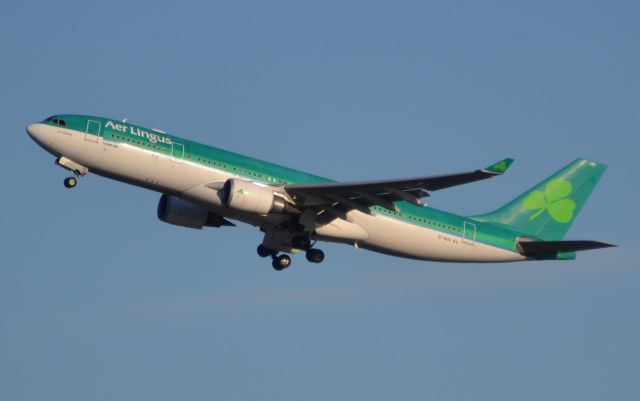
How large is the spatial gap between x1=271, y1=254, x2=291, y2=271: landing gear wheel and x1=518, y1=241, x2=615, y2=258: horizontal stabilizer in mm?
10183

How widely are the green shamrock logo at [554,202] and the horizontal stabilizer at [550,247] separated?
2689mm

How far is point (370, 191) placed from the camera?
1794 inches

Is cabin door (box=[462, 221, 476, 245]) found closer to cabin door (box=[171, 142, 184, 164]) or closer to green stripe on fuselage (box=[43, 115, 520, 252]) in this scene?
green stripe on fuselage (box=[43, 115, 520, 252])

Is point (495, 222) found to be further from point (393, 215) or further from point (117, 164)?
point (117, 164)

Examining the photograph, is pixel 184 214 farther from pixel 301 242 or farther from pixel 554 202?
pixel 554 202

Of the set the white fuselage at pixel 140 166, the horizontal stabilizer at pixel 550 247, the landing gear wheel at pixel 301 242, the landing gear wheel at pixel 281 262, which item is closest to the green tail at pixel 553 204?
the horizontal stabilizer at pixel 550 247

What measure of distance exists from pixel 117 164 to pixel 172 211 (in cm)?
540

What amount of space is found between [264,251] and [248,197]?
22.2 ft

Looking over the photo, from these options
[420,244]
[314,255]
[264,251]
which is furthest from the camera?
[264,251]

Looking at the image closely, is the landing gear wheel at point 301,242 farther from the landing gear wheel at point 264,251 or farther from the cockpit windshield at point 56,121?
the cockpit windshield at point 56,121

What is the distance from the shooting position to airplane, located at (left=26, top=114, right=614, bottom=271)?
44.9 meters

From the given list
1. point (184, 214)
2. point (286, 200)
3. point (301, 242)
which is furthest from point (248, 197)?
point (184, 214)

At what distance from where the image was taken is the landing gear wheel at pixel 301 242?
159 ft

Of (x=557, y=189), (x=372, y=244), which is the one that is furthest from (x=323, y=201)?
(x=557, y=189)
